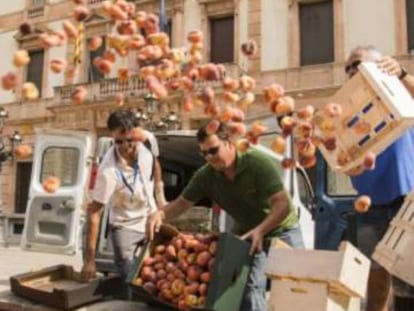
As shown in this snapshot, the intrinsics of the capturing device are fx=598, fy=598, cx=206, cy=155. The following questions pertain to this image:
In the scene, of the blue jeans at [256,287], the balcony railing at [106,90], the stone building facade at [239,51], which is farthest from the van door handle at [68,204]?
the balcony railing at [106,90]

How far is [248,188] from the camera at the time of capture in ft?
11.1

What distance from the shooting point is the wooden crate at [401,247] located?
115 inches

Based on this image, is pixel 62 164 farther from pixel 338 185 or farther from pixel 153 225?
pixel 153 225

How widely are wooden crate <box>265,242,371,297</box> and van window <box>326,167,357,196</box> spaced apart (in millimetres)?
3725

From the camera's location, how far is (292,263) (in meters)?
2.95

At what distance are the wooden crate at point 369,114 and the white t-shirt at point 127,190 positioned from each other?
1.30 m

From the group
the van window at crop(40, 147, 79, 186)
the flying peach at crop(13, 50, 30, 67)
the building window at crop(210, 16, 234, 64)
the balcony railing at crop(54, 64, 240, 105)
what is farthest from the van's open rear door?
the building window at crop(210, 16, 234, 64)

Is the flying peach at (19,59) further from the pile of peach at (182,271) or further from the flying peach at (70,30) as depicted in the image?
the pile of peach at (182,271)

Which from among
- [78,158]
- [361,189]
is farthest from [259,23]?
[361,189]

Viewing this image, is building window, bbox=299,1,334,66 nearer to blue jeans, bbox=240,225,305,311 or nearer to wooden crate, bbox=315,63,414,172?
wooden crate, bbox=315,63,414,172

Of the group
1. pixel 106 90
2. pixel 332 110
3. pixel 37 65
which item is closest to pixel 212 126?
pixel 332 110

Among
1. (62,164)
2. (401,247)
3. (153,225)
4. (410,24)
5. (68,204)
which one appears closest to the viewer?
(401,247)

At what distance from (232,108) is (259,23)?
46.5 ft

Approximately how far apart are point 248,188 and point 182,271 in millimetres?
632
